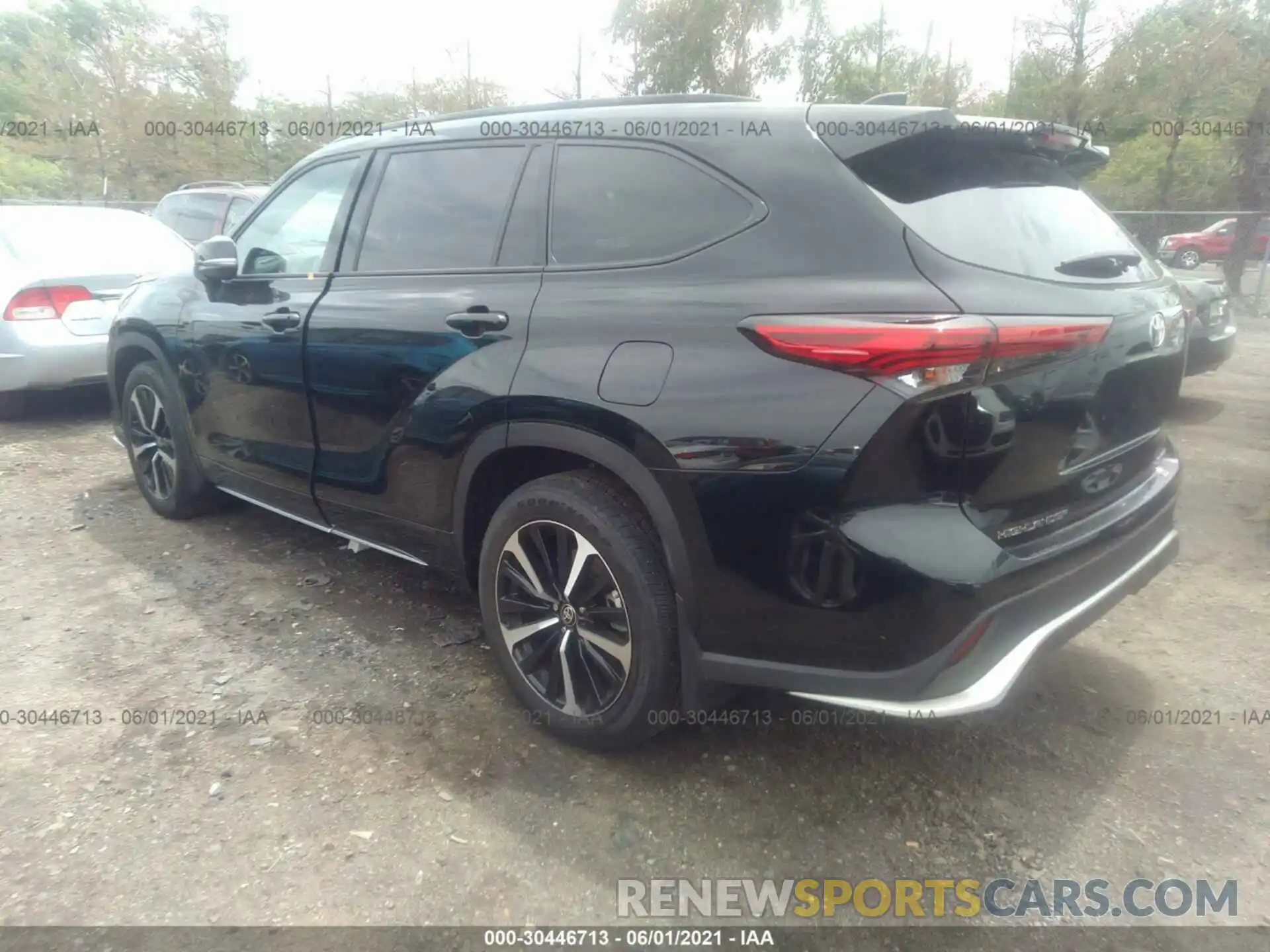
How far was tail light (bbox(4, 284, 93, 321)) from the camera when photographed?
231 inches

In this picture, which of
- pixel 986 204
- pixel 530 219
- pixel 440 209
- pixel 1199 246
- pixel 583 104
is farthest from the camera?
pixel 1199 246

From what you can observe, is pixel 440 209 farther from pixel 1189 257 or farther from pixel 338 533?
pixel 1189 257

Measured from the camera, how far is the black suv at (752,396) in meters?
1.97

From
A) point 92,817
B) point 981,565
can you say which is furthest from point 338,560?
point 981,565

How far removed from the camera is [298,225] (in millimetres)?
3604

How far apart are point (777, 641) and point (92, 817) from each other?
6.26 feet

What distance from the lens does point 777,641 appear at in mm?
2152

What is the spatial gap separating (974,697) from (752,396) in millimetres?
854

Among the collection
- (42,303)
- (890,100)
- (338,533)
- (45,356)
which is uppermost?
(890,100)

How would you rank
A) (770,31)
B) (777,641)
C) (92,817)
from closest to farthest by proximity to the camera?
(777,641)
(92,817)
(770,31)

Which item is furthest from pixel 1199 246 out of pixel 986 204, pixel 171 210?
pixel 986 204

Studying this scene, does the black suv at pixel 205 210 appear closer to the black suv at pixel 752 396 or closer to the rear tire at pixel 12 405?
the rear tire at pixel 12 405

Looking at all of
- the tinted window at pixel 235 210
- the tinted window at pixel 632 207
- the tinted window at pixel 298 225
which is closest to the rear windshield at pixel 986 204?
the tinted window at pixel 632 207

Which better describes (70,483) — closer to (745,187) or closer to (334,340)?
(334,340)
